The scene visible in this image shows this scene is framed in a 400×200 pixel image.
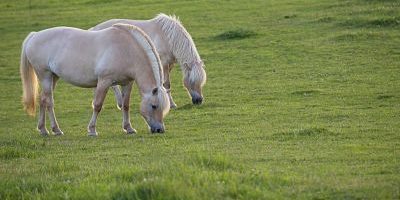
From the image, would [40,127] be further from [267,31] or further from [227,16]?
[227,16]

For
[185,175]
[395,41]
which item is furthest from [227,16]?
[185,175]

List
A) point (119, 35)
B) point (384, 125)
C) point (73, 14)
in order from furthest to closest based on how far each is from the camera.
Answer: point (73, 14) < point (119, 35) < point (384, 125)

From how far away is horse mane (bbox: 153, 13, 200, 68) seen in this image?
16891 mm

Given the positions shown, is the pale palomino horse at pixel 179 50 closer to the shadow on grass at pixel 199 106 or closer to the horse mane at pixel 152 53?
the shadow on grass at pixel 199 106

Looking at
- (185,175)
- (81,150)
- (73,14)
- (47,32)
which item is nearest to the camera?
(185,175)

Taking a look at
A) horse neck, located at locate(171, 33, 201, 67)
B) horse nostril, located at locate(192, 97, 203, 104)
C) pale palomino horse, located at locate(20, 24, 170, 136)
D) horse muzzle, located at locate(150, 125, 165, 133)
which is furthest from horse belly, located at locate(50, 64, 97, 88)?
horse nostril, located at locate(192, 97, 203, 104)

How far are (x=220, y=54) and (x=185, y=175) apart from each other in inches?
625

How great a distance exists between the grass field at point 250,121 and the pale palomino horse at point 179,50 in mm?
577

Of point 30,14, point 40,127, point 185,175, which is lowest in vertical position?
point 30,14

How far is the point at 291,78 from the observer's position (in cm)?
A: 2025

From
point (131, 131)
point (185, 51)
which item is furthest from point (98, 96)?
point (185, 51)

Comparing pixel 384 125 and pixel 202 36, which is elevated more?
pixel 384 125

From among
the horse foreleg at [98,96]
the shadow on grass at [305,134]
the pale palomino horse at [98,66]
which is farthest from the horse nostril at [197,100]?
the shadow on grass at [305,134]

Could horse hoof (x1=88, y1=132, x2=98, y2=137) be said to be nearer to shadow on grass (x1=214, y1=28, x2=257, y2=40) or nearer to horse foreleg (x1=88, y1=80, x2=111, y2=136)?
horse foreleg (x1=88, y1=80, x2=111, y2=136)
